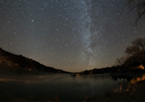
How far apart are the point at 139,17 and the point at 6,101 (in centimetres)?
1138

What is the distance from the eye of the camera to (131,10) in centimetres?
863

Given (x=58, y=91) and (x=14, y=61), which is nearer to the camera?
(x=58, y=91)

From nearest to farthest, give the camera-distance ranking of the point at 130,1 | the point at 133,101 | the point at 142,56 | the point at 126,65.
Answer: the point at 133,101 → the point at 130,1 → the point at 142,56 → the point at 126,65

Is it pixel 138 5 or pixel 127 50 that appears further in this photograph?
pixel 127 50

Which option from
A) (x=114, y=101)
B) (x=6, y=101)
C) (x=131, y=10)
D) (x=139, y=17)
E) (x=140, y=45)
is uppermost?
(x=140, y=45)

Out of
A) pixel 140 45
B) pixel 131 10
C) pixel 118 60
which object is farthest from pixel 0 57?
pixel 131 10

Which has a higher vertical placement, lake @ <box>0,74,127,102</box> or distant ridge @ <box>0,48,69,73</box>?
distant ridge @ <box>0,48,69,73</box>

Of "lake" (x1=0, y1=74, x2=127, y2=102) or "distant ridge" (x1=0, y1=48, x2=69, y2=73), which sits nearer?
"lake" (x1=0, y1=74, x2=127, y2=102)

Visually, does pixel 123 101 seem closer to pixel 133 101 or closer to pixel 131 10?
pixel 133 101

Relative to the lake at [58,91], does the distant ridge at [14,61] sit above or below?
above

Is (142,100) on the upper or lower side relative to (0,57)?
lower

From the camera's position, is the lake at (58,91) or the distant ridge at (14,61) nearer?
the lake at (58,91)

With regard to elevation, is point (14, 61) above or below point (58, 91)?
above

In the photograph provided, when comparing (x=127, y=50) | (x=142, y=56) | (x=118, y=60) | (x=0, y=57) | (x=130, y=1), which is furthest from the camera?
(x=0, y=57)
